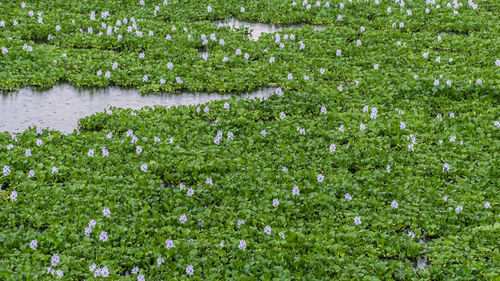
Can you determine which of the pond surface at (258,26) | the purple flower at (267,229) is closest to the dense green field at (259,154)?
the purple flower at (267,229)

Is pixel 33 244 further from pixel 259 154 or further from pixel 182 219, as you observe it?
pixel 259 154

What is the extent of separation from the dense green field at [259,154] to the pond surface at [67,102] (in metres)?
0.23

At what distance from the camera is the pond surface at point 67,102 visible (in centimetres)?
1034

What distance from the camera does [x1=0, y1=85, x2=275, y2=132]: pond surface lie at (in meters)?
10.3

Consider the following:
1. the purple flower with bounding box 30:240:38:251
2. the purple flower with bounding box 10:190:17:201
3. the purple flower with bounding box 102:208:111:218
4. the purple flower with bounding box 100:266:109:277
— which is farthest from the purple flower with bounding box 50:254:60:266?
the purple flower with bounding box 10:190:17:201

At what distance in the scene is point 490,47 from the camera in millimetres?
12859

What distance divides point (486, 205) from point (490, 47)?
5702 millimetres

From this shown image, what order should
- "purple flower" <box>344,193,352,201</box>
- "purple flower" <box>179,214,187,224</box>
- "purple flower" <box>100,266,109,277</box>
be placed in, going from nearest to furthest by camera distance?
1. "purple flower" <box>100,266,109,277</box>
2. "purple flower" <box>179,214,187,224</box>
3. "purple flower" <box>344,193,352,201</box>

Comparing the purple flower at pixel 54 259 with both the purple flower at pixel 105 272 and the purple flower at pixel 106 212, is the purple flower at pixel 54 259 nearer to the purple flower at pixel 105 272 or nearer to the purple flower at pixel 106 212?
the purple flower at pixel 105 272

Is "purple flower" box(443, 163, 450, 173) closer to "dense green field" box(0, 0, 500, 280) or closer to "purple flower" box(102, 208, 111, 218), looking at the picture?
"dense green field" box(0, 0, 500, 280)

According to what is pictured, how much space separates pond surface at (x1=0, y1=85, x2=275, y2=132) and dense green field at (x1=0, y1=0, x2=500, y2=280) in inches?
9.1

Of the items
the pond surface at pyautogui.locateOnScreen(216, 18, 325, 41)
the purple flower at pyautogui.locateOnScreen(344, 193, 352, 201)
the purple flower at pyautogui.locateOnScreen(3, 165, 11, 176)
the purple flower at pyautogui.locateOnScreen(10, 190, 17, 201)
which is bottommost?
the purple flower at pyautogui.locateOnScreen(10, 190, 17, 201)

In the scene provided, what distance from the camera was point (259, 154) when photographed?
922 cm

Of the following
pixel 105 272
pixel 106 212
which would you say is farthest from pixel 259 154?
pixel 105 272
